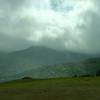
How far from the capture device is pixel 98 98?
177 ft

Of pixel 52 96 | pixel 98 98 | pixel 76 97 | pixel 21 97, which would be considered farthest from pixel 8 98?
pixel 98 98

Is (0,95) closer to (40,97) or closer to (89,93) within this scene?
(40,97)

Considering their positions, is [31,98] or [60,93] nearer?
[31,98]

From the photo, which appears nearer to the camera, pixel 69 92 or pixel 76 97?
pixel 76 97

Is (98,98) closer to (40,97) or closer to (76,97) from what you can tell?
(76,97)

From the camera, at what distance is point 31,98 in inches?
2199

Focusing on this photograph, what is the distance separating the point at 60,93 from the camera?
60156 mm

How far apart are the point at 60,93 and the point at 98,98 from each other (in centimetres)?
857

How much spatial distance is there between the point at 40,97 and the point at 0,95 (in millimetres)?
Answer: 8393

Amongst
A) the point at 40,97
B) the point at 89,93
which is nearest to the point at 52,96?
the point at 40,97

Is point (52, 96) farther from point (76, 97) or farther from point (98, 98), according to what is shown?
point (98, 98)

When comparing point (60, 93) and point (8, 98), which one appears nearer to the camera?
point (8, 98)

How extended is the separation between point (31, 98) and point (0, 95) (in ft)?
23.8

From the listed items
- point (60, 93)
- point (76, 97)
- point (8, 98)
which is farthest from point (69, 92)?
point (8, 98)
